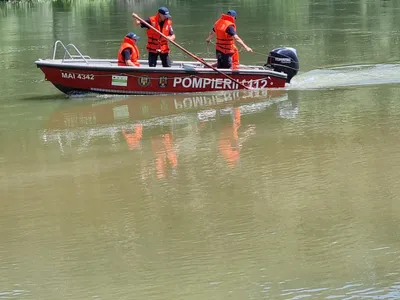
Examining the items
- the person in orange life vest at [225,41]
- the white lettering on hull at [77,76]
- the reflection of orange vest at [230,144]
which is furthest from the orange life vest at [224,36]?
the reflection of orange vest at [230,144]

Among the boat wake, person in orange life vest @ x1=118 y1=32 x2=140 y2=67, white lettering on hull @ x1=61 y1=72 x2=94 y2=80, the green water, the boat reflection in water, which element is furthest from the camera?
the boat wake

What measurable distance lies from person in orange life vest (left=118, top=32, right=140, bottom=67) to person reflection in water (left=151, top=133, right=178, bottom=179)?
2.95m

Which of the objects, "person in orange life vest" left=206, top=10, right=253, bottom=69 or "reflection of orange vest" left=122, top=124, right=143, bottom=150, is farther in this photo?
"person in orange life vest" left=206, top=10, right=253, bottom=69

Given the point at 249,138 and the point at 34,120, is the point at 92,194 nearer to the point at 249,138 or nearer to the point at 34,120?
the point at 249,138

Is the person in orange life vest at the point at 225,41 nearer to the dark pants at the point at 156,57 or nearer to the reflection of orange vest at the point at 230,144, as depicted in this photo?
the dark pants at the point at 156,57

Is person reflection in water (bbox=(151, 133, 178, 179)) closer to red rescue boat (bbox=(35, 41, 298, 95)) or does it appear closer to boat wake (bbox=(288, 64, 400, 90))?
red rescue boat (bbox=(35, 41, 298, 95))

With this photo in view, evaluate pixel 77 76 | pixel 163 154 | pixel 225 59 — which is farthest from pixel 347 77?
pixel 163 154

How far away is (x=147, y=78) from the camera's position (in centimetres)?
1372

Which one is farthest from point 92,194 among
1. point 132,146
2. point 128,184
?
point 132,146

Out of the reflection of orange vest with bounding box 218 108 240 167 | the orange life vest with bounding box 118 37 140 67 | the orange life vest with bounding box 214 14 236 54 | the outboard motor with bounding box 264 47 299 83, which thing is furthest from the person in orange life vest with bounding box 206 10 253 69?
the reflection of orange vest with bounding box 218 108 240 167

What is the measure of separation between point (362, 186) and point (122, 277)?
3.16 metres

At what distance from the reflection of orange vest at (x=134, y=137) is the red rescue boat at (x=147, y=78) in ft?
7.11

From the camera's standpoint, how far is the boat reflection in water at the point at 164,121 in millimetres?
10242

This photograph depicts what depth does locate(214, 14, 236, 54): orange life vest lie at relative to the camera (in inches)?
557
